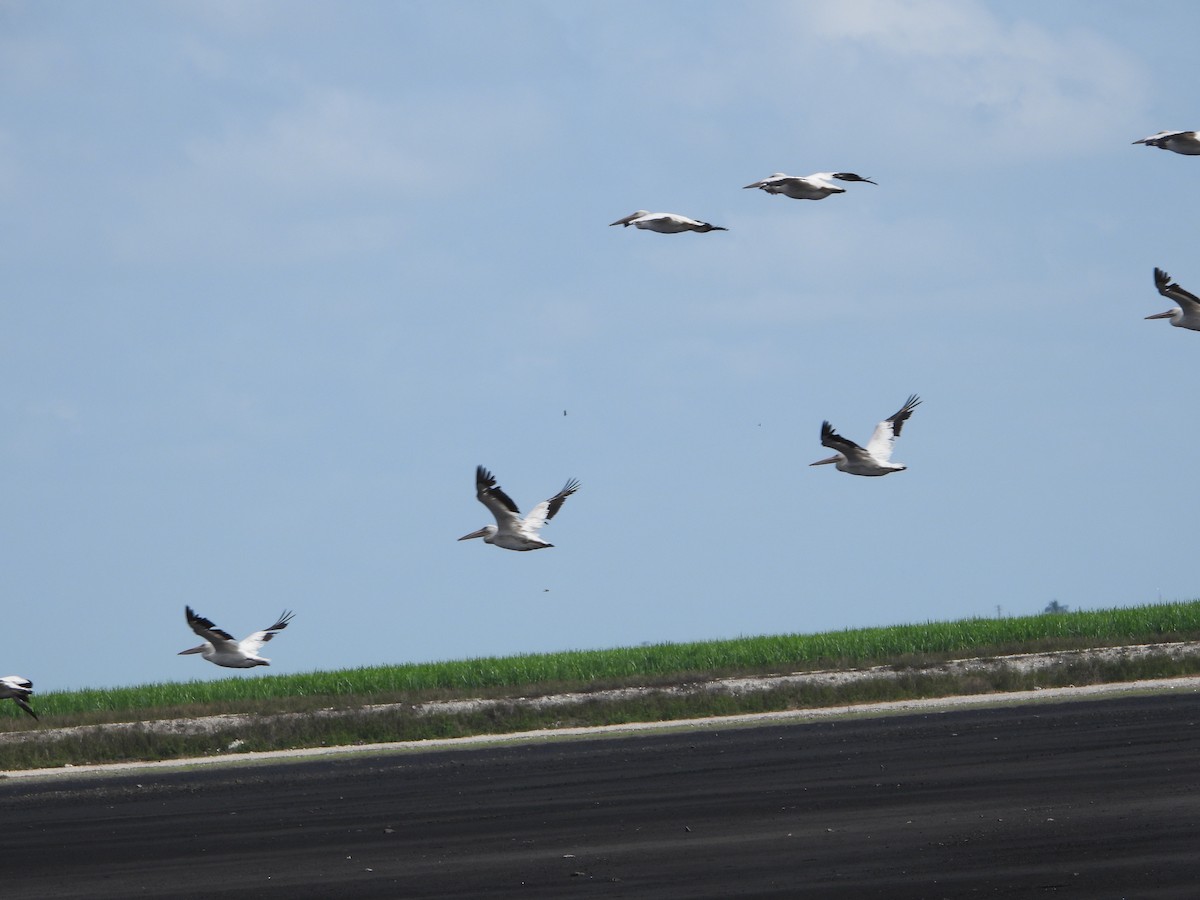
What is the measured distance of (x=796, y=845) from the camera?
72.4ft

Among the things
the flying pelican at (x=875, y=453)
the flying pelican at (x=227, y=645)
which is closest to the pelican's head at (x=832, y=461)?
the flying pelican at (x=875, y=453)

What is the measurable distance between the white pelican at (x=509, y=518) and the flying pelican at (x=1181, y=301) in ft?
33.7

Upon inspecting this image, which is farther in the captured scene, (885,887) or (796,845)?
(796,845)

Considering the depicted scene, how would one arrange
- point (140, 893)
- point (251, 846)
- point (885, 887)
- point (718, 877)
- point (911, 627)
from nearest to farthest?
point (885, 887)
point (718, 877)
point (140, 893)
point (251, 846)
point (911, 627)

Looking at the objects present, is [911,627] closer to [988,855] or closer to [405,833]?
[405,833]

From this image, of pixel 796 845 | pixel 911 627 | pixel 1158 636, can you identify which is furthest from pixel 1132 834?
pixel 911 627

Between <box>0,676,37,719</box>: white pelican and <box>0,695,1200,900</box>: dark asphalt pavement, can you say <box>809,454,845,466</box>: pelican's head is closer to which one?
<box>0,695,1200,900</box>: dark asphalt pavement

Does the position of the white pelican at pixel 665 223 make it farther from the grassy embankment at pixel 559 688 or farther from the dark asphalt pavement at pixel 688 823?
the grassy embankment at pixel 559 688

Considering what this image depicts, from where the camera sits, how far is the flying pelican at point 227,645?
116 feet

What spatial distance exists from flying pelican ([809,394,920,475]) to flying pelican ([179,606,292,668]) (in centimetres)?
1119

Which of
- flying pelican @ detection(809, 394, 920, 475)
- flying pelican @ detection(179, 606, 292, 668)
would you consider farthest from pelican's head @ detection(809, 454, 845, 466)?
flying pelican @ detection(179, 606, 292, 668)

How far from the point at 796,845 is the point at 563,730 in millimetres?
27015

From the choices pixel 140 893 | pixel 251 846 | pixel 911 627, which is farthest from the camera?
pixel 911 627

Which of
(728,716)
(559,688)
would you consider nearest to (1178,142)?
(728,716)
